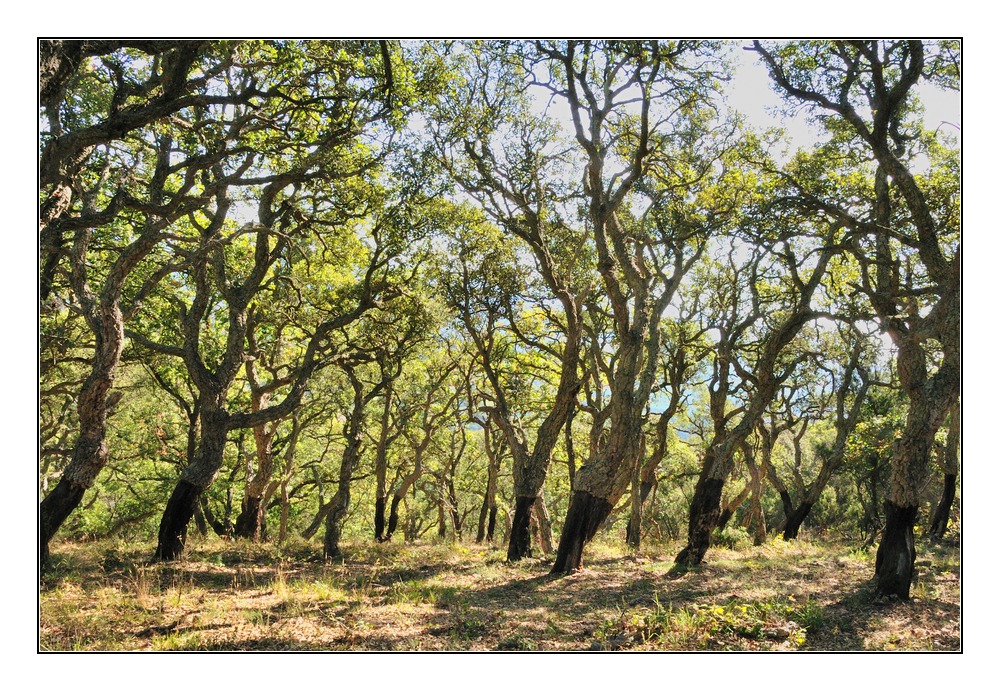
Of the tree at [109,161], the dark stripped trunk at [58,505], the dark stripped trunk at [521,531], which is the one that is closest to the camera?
the tree at [109,161]

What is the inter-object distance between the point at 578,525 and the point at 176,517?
335 inches

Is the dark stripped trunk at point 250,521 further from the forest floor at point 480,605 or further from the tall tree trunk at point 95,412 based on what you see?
the tall tree trunk at point 95,412

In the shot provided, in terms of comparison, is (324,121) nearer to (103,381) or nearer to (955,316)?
(103,381)

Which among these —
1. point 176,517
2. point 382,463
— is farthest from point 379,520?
point 176,517

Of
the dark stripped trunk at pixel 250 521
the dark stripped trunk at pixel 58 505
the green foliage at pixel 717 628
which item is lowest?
the dark stripped trunk at pixel 250 521

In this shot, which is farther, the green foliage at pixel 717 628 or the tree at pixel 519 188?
the tree at pixel 519 188

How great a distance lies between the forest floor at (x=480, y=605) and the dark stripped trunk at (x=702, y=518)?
0.59 metres

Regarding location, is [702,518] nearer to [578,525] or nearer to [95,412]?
[578,525]

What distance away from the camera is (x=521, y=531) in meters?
15.5

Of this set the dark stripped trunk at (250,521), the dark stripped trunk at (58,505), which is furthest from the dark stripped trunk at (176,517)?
the dark stripped trunk at (250,521)

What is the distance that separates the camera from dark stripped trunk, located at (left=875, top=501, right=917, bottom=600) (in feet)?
30.8

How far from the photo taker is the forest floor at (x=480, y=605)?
7527 millimetres

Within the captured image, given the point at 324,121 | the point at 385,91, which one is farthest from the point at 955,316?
the point at 324,121

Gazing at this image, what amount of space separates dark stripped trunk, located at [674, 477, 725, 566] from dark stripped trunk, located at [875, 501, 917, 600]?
4194 mm
